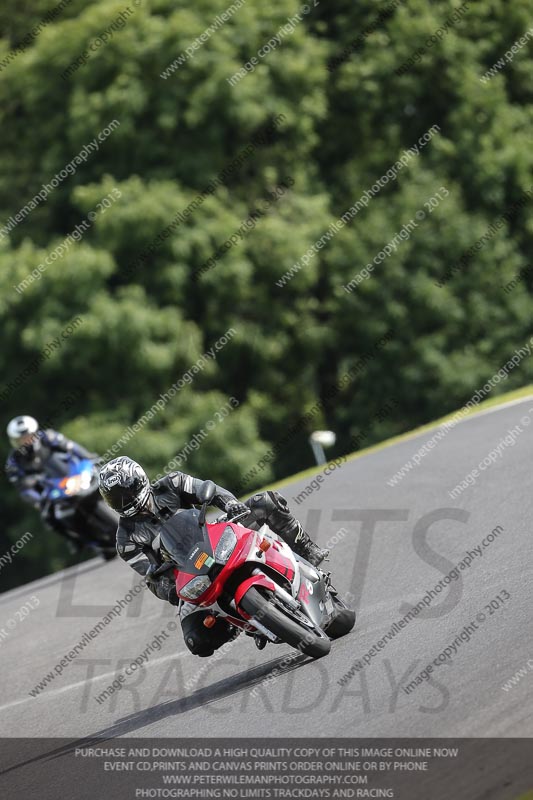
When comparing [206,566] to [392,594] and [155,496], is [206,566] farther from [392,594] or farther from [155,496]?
[392,594]

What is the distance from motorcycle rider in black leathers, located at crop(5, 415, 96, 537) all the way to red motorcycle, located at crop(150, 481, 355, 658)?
688 cm

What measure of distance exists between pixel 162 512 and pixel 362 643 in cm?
156

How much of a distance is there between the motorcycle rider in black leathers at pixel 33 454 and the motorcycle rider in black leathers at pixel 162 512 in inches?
263

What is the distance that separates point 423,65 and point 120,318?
11056 mm

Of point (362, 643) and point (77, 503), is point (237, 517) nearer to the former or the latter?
point (362, 643)

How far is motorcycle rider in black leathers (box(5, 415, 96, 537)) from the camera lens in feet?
46.4

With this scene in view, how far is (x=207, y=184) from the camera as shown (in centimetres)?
2614

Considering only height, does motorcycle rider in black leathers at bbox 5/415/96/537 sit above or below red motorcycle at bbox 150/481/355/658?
below

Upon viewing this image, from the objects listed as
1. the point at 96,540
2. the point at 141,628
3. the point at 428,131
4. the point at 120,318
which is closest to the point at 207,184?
the point at 120,318

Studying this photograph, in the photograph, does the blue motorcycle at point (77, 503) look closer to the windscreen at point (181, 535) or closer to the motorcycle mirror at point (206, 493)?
the motorcycle mirror at point (206, 493)

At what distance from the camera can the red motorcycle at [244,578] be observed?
23.2 ft

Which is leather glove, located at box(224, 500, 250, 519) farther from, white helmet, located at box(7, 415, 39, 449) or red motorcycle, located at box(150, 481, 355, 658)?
white helmet, located at box(7, 415, 39, 449)
